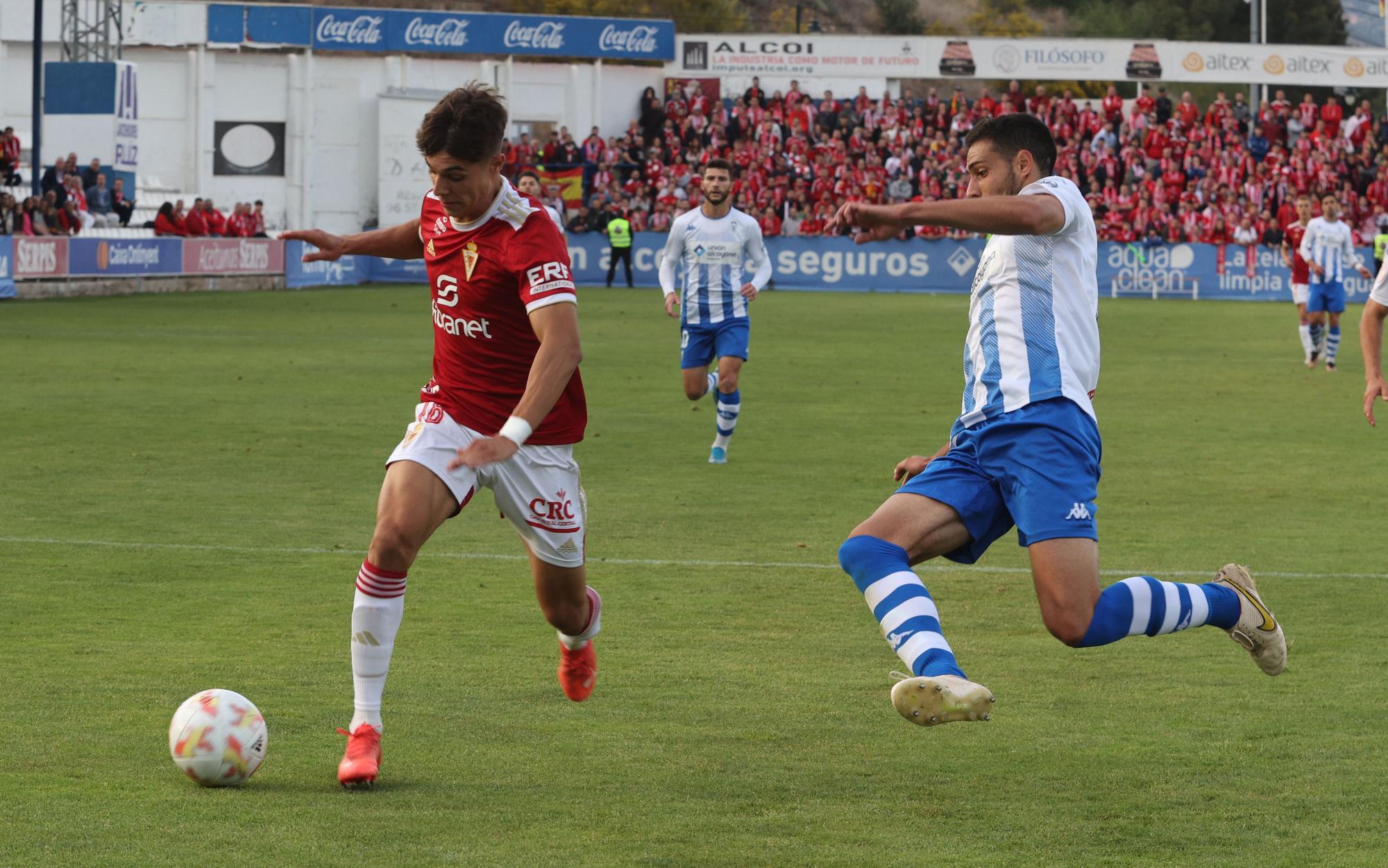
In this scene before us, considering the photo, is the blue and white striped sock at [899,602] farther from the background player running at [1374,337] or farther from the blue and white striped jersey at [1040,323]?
the background player running at [1374,337]

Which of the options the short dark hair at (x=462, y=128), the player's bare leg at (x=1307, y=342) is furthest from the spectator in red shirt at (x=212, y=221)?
the short dark hair at (x=462, y=128)

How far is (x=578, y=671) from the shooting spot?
20.3ft

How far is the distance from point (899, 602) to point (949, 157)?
43.3 metres

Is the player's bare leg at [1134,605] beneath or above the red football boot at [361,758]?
above

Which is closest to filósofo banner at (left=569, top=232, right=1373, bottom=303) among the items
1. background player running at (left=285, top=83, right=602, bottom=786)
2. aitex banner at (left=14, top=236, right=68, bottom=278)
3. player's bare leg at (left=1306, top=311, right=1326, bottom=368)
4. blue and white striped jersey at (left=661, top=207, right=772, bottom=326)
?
aitex banner at (left=14, top=236, right=68, bottom=278)

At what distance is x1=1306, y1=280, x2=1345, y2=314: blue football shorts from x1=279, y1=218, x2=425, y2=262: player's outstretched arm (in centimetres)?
1819

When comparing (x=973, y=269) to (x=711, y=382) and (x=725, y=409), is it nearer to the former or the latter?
(x=711, y=382)

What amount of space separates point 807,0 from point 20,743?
108 m

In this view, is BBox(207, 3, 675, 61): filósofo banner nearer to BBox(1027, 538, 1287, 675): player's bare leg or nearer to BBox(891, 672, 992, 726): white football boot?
BBox(1027, 538, 1287, 675): player's bare leg

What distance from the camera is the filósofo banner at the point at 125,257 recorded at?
31.6m

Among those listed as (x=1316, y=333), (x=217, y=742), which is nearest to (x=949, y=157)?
(x=1316, y=333)

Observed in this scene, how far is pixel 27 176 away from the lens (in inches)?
1641

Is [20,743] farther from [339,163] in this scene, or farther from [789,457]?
[339,163]

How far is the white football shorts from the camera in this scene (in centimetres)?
556
